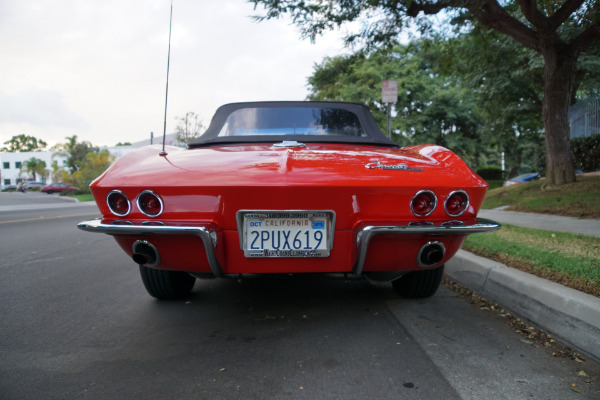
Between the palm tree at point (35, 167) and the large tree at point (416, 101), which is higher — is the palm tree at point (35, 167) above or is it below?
below

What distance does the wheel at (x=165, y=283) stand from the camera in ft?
9.64

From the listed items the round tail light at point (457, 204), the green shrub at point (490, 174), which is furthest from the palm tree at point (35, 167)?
the round tail light at point (457, 204)

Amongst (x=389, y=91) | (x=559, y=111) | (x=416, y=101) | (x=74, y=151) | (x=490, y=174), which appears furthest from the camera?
(x=74, y=151)

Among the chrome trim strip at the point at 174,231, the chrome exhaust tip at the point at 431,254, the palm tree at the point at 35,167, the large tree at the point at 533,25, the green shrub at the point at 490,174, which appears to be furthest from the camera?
the palm tree at the point at 35,167

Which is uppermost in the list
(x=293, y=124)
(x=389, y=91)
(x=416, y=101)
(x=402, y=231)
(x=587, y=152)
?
(x=416, y=101)

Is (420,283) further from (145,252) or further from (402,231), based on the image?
(145,252)

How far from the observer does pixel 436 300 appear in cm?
314

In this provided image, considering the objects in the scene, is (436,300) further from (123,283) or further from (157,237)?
(123,283)

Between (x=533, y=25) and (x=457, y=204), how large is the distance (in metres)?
7.38

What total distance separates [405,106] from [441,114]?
2.27m

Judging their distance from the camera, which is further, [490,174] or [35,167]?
[35,167]

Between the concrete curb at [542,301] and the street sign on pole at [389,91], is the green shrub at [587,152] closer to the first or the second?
the street sign on pole at [389,91]

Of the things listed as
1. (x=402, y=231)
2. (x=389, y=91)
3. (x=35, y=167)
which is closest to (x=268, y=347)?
(x=402, y=231)

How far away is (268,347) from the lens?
89.7 inches
